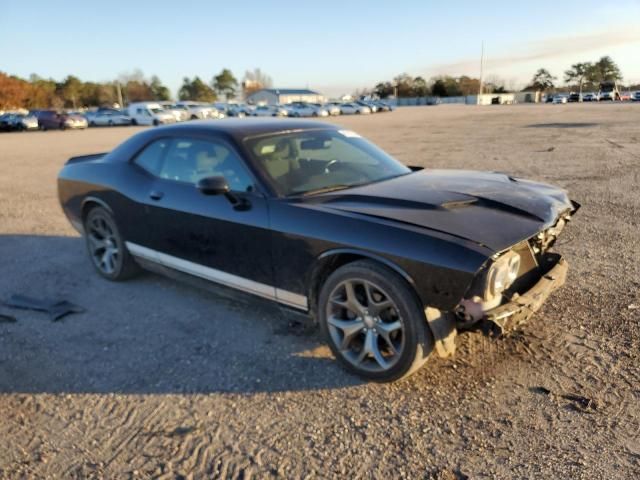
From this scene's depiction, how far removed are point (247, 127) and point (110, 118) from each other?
38503mm

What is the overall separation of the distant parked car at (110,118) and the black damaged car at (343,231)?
3643 cm

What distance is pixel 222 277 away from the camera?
3752 millimetres

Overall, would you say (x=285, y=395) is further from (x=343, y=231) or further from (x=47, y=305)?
(x=47, y=305)

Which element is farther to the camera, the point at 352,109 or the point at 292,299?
the point at 352,109

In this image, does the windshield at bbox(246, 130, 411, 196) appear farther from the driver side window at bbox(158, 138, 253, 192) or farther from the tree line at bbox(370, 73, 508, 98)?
the tree line at bbox(370, 73, 508, 98)

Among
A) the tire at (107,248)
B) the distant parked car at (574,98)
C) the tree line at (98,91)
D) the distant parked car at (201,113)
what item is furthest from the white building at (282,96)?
the tire at (107,248)

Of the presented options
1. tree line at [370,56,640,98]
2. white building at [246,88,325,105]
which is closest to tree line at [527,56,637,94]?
tree line at [370,56,640,98]

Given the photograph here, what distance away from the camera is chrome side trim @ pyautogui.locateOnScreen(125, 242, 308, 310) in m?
3.38

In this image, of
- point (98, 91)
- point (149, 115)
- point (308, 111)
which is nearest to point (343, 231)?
point (149, 115)

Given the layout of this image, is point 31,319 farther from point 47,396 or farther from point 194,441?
point 194,441

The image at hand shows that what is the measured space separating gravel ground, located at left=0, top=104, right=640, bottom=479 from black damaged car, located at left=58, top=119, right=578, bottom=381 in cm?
34

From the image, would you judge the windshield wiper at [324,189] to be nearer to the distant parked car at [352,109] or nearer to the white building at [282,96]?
the distant parked car at [352,109]

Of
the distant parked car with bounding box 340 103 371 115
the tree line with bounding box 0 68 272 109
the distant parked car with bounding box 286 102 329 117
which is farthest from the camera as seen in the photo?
the tree line with bounding box 0 68 272 109

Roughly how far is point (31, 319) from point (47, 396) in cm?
132
